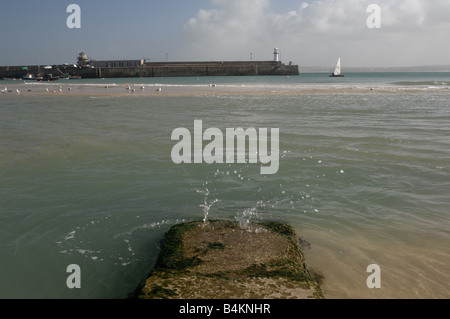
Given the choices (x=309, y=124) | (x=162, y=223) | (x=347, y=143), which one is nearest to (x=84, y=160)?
(x=162, y=223)

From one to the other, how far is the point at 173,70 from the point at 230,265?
125m

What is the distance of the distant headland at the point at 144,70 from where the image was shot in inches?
4503

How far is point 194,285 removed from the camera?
3639mm

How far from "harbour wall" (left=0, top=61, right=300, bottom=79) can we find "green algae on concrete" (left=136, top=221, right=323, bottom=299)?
391 ft

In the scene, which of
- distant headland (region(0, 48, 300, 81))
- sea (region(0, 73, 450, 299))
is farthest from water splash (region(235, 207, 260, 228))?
distant headland (region(0, 48, 300, 81))

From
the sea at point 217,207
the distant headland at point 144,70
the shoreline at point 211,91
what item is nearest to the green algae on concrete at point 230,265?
the sea at point 217,207

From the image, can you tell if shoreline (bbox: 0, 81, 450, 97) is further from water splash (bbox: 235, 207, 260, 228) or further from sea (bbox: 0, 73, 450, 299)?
water splash (bbox: 235, 207, 260, 228)

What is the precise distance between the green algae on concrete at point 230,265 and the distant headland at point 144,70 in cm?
11788

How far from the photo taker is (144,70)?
396 feet

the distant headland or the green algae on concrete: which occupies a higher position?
the distant headland

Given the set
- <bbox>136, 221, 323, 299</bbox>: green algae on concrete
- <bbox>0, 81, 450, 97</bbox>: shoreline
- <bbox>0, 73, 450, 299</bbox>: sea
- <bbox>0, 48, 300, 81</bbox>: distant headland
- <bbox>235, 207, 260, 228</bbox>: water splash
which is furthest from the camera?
<bbox>0, 48, 300, 81</bbox>: distant headland

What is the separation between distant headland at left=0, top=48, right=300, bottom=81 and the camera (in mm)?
114375

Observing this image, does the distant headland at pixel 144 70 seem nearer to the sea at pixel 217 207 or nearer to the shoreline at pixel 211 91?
the shoreline at pixel 211 91

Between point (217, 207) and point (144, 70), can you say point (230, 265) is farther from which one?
point (144, 70)
